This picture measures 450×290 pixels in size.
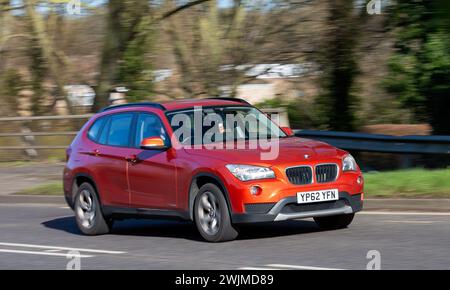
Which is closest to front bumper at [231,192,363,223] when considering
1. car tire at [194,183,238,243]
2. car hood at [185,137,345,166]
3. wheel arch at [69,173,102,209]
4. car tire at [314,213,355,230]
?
car tire at [194,183,238,243]

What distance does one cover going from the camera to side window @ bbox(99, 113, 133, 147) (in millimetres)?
11930

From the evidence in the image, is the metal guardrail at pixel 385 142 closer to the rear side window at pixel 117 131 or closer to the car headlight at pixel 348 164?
the car headlight at pixel 348 164

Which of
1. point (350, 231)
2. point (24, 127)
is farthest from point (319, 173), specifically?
point (24, 127)

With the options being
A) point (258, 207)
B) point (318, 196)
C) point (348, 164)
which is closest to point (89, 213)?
point (258, 207)

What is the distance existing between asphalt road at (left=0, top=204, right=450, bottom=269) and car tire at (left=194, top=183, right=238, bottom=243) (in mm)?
127

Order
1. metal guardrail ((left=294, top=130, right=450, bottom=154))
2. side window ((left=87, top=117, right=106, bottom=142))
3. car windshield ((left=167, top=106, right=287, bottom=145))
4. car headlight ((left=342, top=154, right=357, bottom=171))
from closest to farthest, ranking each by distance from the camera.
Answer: car headlight ((left=342, top=154, right=357, bottom=171)) < car windshield ((left=167, top=106, right=287, bottom=145)) < side window ((left=87, top=117, right=106, bottom=142)) < metal guardrail ((left=294, top=130, right=450, bottom=154))

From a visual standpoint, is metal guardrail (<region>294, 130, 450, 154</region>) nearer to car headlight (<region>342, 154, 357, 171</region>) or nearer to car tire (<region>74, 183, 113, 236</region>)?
car headlight (<region>342, 154, 357, 171</region>)

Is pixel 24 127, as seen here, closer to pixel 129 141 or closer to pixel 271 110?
pixel 271 110

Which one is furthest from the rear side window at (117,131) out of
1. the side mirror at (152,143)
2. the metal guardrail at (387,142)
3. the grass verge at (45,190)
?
the metal guardrail at (387,142)

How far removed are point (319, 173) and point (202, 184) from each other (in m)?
1.35

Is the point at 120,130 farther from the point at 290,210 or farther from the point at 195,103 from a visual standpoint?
the point at 290,210

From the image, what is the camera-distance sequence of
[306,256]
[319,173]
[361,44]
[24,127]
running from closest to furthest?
1. [306,256]
2. [319,173]
3. [361,44]
4. [24,127]

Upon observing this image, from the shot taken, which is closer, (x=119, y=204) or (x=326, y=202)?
(x=326, y=202)

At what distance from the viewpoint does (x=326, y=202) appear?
1039 centimetres
